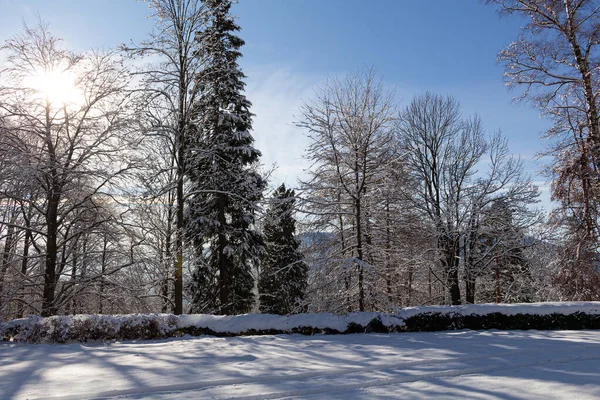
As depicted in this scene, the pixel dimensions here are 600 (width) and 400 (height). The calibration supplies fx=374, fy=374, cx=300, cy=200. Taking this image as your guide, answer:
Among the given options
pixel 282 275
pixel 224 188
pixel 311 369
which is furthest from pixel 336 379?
pixel 282 275

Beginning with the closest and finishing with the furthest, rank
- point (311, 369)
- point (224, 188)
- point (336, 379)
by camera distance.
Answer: point (336, 379)
point (311, 369)
point (224, 188)

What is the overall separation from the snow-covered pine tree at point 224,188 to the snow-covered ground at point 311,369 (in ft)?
24.0

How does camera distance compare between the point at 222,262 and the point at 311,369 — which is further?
the point at 222,262

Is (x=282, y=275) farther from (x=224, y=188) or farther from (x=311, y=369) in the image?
(x=311, y=369)

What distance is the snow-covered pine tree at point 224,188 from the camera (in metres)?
15.0

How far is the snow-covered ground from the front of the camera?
15.2ft

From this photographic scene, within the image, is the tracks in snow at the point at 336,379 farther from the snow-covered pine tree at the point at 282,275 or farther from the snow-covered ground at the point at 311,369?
the snow-covered pine tree at the point at 282,275

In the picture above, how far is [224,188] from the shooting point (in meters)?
15.0

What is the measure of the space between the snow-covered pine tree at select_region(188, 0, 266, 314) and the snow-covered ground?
7303mm

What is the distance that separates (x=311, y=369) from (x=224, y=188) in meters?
10.4

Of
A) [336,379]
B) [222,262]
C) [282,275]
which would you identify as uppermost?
[222,262]

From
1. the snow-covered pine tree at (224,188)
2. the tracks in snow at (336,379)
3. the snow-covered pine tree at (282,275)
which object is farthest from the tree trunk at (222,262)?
the tracks in snow at (336,379)

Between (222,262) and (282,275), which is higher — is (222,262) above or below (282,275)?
above

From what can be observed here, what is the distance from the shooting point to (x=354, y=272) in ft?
36.5
